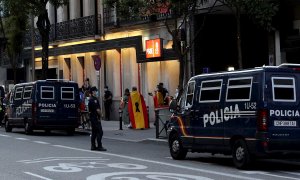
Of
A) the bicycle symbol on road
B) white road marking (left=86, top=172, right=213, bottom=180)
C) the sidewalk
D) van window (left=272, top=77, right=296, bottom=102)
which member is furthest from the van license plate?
the sidewalk

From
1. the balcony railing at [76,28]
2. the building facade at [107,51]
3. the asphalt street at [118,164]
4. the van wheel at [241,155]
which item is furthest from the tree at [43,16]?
the van wheel at [241,155]

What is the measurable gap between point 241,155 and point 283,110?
135 centimetres

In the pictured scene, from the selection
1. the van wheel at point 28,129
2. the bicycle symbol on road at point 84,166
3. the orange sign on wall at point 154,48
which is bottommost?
the bicycle symbol on road at point 84,166

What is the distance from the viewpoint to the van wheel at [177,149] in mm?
16891

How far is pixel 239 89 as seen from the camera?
577 inches

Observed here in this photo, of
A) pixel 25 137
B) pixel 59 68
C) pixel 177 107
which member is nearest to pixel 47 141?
pixel 25 137

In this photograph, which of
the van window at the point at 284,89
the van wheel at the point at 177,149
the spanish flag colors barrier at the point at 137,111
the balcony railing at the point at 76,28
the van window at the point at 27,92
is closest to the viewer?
the van window at the point at 284,89

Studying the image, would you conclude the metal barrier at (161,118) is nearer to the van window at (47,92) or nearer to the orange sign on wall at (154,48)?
the van window at (47,92)

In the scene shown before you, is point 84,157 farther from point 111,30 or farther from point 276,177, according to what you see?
point 111,30

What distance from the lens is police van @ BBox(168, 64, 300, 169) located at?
1393 cm

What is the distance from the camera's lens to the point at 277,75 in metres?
14.2

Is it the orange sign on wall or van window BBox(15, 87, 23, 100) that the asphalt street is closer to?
van window BBox(15, 87, 23, 100)

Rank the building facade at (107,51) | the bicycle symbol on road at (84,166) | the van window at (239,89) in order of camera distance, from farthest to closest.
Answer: the building facade at (107,51)
the bicycle symbol on road at (84,166)
the van window at (239,89)

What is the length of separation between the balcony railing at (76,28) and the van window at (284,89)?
23712 millimetres
